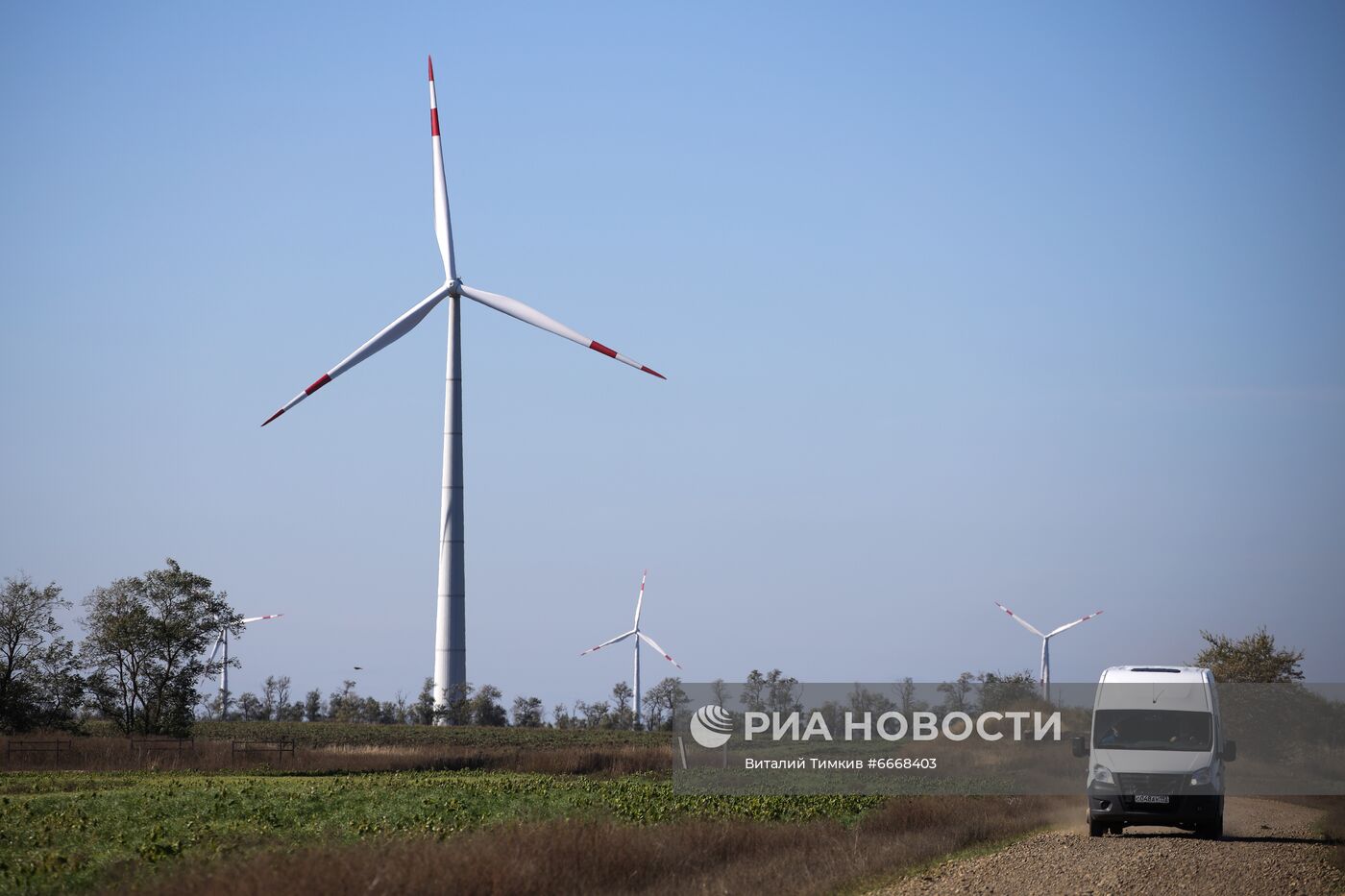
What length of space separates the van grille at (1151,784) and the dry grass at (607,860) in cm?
422

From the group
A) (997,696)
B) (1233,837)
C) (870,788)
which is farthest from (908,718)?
(997,696)

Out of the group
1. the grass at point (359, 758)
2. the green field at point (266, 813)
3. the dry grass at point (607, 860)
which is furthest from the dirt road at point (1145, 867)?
the grass at point (359, 758)

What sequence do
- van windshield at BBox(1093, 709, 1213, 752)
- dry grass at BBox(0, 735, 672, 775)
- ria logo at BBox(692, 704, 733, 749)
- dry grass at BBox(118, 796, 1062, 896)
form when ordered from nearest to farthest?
dry grass at BBox(118, 796, 1062, 896)
van windshield at BBox(1093, 709, 1213, 752)
ria logo at BBox(692, 704, 733, 749)
dry grass at BBox(0, 735, 672, 775)

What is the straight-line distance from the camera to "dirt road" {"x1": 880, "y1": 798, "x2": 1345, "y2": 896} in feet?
80.7

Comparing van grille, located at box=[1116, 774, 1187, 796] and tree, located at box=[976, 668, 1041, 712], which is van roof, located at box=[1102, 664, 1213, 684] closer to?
van grille, located at box=[1116, 774, 1187, 796]

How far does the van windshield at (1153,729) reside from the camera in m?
32.7

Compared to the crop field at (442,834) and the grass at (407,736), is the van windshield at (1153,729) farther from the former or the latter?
the grass at (407,736)

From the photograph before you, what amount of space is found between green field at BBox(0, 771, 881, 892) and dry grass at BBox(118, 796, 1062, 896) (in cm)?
236

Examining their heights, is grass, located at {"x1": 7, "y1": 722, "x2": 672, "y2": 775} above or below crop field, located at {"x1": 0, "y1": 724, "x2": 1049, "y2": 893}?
below

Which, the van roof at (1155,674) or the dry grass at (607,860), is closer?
the dry grass at (607,860)

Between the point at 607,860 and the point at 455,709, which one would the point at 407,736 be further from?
the point at 607,860

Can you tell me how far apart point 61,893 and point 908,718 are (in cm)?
3183

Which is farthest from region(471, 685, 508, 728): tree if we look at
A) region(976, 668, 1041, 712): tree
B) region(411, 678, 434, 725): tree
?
region(976, 668, 1041, 712): tree

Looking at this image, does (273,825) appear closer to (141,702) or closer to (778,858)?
(778,858)
